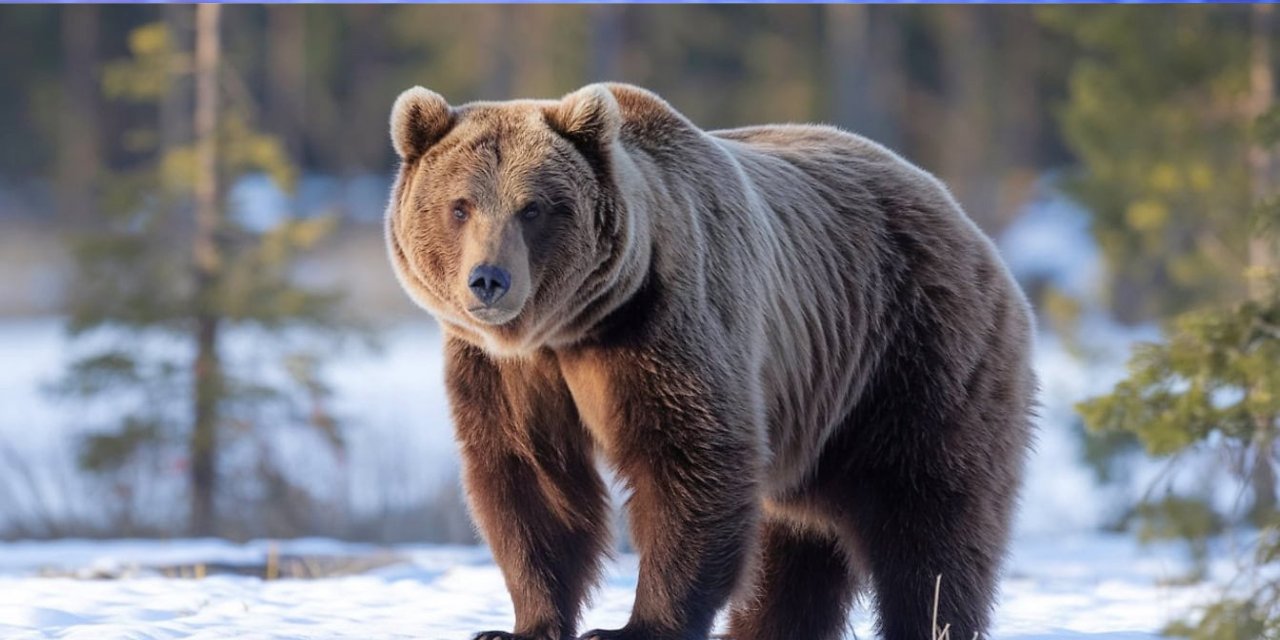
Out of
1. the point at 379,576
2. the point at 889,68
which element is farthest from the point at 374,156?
the point at 379,576

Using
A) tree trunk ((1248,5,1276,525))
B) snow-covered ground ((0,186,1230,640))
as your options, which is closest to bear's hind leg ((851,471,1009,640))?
snow-covered ground ((0,186,1230,640))

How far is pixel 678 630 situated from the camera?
4.66m

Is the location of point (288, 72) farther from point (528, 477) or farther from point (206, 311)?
point (528, 477)

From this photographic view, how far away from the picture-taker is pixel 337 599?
6340mm

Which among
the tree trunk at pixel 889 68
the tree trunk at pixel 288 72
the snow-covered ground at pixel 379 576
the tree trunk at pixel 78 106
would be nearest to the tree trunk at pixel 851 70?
the tree trunk at pixel 889 68

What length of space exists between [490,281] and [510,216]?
0.78 feet

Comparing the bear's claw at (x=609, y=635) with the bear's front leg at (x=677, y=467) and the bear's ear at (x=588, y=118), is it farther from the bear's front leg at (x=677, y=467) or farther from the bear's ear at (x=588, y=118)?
the bear's ear at (x=588, y=118)

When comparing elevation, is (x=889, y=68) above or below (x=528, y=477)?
above

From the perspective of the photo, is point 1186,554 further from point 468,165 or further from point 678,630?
point 468,165

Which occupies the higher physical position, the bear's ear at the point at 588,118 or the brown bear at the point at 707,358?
the bear's ear at the point at 588,118

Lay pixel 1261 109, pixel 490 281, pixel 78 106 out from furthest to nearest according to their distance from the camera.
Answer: pixel 78 106 < pixel 1261 109 < pixel 490 281

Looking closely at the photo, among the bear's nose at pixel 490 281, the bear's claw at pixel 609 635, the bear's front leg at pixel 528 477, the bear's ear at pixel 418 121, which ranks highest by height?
the bear's ear at pixel 418 121

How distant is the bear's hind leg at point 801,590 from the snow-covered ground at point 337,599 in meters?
0.35

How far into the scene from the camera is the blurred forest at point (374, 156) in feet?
39.5
